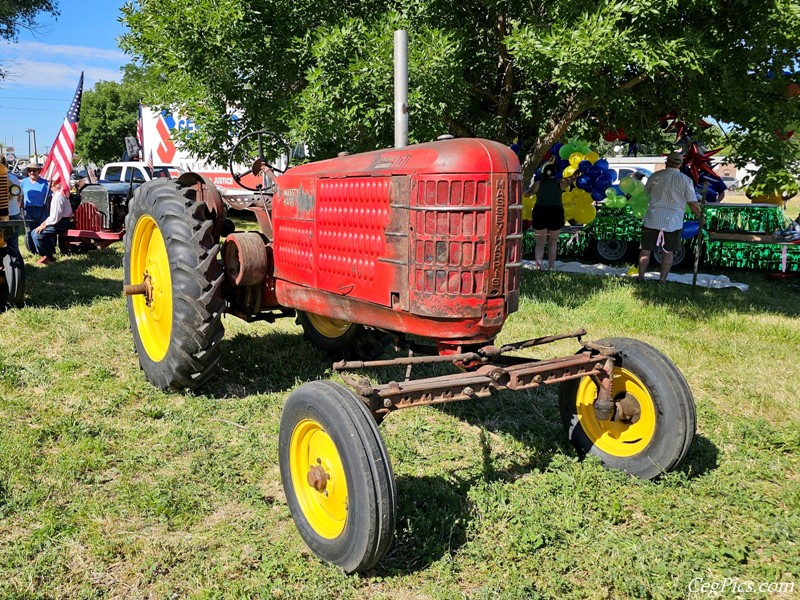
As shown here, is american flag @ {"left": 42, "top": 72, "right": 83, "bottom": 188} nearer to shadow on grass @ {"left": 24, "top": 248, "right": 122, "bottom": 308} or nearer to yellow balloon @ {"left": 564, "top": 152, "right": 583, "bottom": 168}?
shadow on grass @ {"left": 24, "top": 248, "right": 122, "bottom": 308}

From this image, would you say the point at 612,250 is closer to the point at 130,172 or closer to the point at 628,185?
the point at 628,185

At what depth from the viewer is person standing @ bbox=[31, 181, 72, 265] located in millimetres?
9238

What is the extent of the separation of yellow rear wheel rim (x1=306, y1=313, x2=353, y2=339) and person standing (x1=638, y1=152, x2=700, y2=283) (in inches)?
203

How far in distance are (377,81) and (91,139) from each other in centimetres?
3086

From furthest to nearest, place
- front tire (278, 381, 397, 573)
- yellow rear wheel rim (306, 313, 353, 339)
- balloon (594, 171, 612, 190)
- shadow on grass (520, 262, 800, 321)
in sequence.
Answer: balloon (594, 171, 612, 190) → shadow on grass (520, 262, 800, 321) → yellow rear wheel rim (306, 313, 353, 339) → front tire (278, 381, 397, 573)

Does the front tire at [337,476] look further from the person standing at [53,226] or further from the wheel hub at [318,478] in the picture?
the person standing at [53,226]

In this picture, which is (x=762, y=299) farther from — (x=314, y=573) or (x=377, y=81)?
(x=314, y=573)

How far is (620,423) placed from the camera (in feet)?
10.9

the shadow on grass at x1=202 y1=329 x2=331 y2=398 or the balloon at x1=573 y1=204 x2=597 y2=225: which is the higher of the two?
the balloon at x1=573 y1=204 x2=597 y2=225

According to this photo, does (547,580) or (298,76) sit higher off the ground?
(298,76)

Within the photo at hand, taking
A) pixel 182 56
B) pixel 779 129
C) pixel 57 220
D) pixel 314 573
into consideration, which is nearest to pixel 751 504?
pixel 314 573

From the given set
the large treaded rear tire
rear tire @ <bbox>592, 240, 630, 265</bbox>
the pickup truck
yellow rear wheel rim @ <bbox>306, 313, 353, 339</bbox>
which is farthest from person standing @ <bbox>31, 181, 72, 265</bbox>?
rear tire @ <bbox>592, 240, 630, 265</bbox>

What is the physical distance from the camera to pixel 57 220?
30.5 feet

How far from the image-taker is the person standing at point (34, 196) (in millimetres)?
9750
